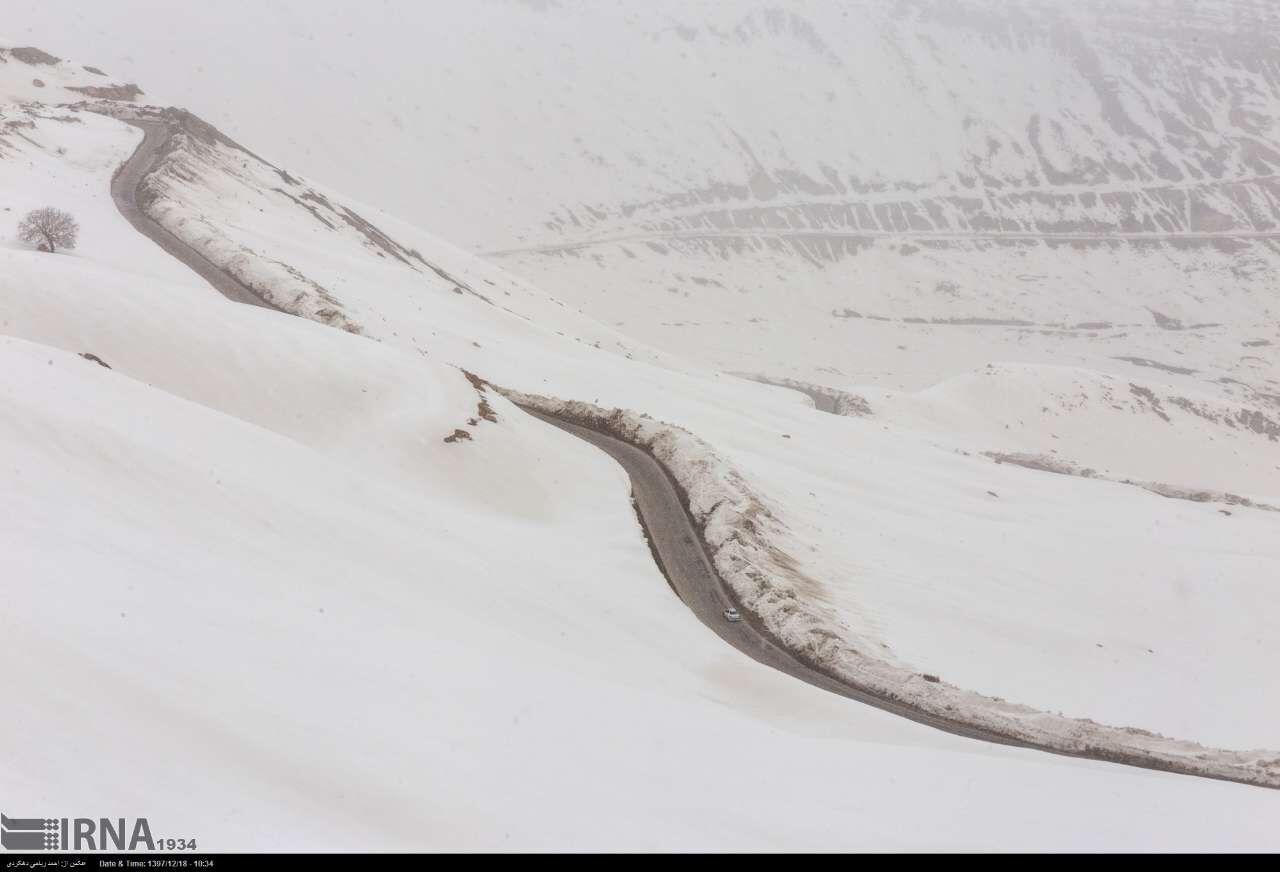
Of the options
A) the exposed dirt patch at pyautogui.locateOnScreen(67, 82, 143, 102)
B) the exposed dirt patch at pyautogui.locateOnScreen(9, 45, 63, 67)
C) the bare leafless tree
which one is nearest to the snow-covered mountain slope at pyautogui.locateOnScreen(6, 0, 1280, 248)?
the exposed dirt patch at pyautogui.locateOnScreen(9, 45, 63, 67)

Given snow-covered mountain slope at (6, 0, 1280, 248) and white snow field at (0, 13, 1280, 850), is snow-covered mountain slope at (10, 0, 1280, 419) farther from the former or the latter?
white snow field at (0, 13, 1280, 850)

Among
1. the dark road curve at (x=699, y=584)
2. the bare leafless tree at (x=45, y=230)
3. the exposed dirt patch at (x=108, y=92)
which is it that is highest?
the dark road curve at (x=699, y=584)

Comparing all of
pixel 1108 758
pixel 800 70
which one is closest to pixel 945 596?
pixel 1108 758

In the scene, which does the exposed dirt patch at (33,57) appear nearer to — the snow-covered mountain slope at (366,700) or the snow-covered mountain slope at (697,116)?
the snow-covered mountain slope at (697,116)

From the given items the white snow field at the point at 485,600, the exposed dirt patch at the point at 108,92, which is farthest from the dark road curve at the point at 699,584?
the exposed dirt patch at the point at 108,92

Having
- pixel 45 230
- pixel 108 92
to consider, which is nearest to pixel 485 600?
pixel 45 230

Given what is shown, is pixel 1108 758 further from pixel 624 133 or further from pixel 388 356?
pixel 624 133
